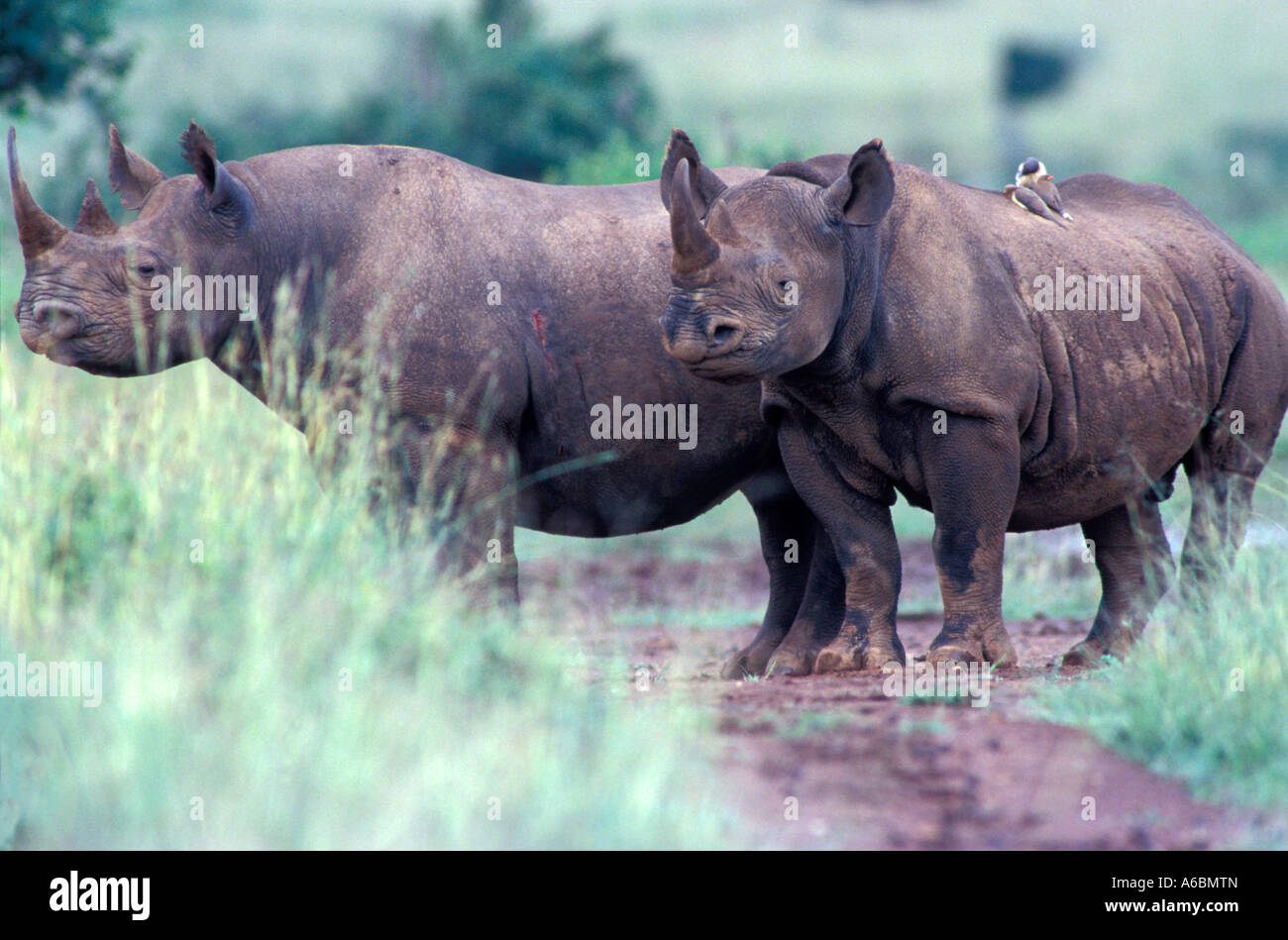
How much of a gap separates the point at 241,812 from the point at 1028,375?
140 inches

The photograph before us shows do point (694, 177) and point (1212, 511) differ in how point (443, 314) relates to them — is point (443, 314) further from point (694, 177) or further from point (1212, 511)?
point (1212, 511)

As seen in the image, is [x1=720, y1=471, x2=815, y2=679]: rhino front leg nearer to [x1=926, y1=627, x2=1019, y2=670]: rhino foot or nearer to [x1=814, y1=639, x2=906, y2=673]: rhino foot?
[x1=814, y1=639, x2=906, y2=673]: rhino foot

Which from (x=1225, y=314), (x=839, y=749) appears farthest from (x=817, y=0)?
(x=839, y=749)

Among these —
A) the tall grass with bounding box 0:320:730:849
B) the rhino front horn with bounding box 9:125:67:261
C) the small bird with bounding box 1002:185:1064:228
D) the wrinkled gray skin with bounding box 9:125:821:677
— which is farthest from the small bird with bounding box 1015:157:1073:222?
the rhino front horn with bounding box 9:125:67:261

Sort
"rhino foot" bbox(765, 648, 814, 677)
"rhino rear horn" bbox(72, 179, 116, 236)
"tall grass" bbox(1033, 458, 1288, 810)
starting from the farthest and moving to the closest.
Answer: "rhino foot" bbox(765, 648, 814, 677), "rhino rear horn" bbox(72, 179, 116, 236), "tall grass" bbox(1033, 458, 1288, 810)

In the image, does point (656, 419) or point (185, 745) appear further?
point (656, 419)

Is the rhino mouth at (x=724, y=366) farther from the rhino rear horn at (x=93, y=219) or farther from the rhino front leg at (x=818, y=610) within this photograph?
the rhino rear horn at (x=93, y=219)

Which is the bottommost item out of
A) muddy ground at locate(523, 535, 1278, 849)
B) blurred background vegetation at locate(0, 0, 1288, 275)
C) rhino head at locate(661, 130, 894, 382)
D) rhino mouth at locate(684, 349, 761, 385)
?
muddy ground at locate(523, 535, 1278, 849)

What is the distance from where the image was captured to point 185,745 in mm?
4191

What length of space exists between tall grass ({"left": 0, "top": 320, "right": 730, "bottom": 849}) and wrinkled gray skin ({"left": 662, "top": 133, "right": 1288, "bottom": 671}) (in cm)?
134

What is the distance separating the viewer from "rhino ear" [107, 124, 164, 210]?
22.1ft

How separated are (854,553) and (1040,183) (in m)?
1.79

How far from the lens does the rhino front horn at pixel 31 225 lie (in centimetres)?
614
